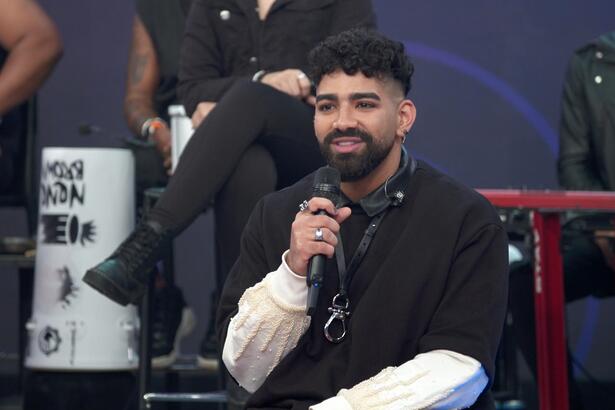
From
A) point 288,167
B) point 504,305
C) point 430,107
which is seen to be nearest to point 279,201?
point 504,305

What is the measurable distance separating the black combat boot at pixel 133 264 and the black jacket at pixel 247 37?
553 millimetres

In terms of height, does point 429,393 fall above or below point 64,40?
below

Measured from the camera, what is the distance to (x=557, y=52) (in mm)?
4652

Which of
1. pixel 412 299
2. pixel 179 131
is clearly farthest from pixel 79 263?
pixel 412 299

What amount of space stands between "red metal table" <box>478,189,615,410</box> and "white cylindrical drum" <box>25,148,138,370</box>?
1235 mm

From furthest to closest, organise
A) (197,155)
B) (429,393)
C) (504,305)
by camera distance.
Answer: (197,155) → (504,305) → (429,393)

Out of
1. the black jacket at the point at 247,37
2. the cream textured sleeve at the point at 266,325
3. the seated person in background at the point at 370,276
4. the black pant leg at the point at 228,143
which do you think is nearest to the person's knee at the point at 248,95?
the black pant leg at the point at 228,143

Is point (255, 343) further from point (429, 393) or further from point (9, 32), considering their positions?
point (9, 32)

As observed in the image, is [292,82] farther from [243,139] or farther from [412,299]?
[412,299]

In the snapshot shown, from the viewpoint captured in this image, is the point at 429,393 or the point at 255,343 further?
the point at 255,343

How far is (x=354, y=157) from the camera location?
226 cm

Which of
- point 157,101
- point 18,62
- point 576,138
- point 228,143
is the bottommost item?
point 228,143

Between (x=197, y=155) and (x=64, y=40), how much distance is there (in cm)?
195

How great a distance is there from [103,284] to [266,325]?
0.91 metres
